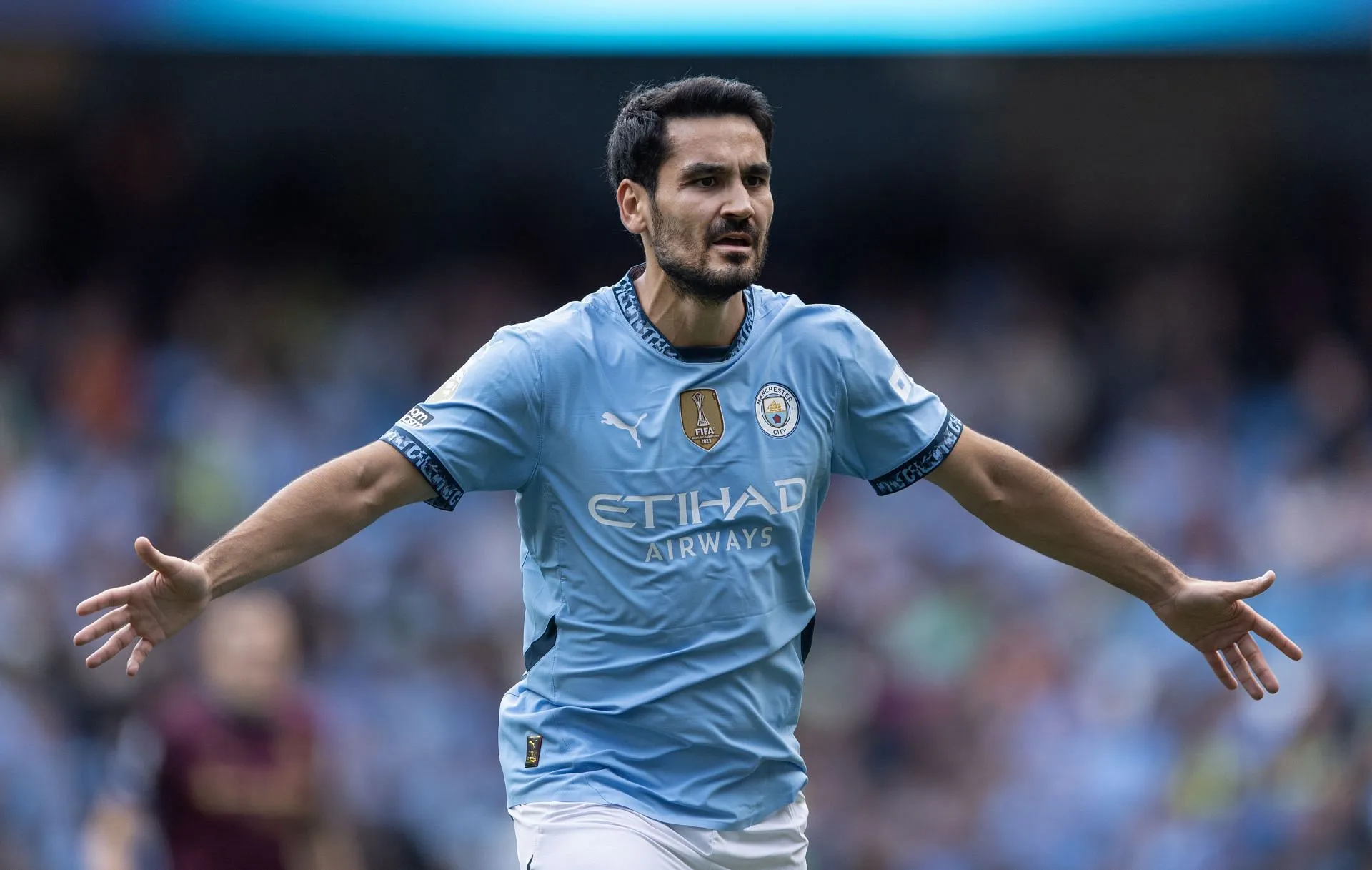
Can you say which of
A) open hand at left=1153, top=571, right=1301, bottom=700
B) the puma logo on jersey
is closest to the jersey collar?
the puma logo on jersey

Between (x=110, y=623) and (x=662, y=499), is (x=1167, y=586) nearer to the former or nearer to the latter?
(x=662, y=499)

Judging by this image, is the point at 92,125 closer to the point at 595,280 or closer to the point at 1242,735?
the point at 595,280

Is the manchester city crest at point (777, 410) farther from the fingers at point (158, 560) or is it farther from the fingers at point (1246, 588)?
the fingers at point (158, 560)

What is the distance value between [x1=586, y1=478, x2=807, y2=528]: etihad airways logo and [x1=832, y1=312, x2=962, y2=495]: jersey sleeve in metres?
0.40

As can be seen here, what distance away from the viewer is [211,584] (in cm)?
409

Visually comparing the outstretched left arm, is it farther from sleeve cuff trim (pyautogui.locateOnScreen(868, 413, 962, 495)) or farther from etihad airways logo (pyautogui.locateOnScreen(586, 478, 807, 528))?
etihad airways logo (pyautogui.locateOnScreen(586, 478, 807, 528))

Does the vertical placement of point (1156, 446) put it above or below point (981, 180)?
below

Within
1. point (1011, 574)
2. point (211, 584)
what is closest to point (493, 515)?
point (1011, 574)

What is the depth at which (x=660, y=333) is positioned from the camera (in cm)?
457

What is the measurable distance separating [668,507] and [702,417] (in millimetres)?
266

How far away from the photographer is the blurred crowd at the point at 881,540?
9.50 metres

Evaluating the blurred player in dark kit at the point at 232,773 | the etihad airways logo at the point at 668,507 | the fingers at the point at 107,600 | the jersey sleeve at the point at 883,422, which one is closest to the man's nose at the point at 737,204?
the jersey sleeve at the point at 883,422

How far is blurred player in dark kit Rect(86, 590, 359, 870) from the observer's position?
7.21m

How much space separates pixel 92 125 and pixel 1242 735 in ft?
29.1
